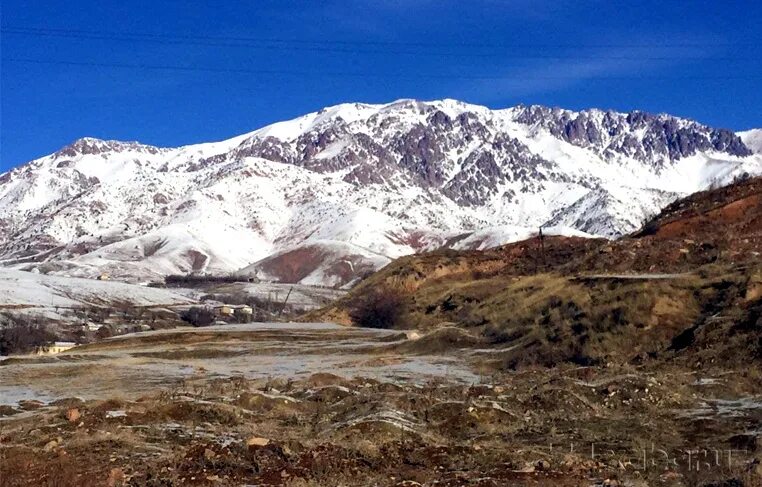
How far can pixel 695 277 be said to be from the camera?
3672 centimetres

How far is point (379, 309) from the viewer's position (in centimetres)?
6838

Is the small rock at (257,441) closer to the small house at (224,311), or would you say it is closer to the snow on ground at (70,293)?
the small house at (224,311)

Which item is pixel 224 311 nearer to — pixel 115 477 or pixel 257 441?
pixel 257 441

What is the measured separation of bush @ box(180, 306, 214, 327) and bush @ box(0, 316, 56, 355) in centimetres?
1925

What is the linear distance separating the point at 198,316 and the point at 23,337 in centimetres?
3352

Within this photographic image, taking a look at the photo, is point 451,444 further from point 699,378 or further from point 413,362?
point 413,362

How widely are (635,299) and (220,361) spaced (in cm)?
1703

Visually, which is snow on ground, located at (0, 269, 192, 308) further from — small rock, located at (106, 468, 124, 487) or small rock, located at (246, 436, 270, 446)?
small rock, located at (106, 468, 124, 487)

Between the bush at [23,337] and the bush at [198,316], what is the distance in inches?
758

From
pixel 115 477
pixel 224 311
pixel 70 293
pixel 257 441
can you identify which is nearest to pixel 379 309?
pixel 224 311

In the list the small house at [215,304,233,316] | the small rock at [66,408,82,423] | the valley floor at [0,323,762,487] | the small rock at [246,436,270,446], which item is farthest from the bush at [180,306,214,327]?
the small rock at [246,436,270,446]

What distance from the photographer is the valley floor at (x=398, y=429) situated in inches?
588

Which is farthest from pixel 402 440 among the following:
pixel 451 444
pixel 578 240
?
pixel 578 240

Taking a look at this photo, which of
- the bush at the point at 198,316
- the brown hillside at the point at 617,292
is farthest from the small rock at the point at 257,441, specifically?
the bush at the point at 198,316
